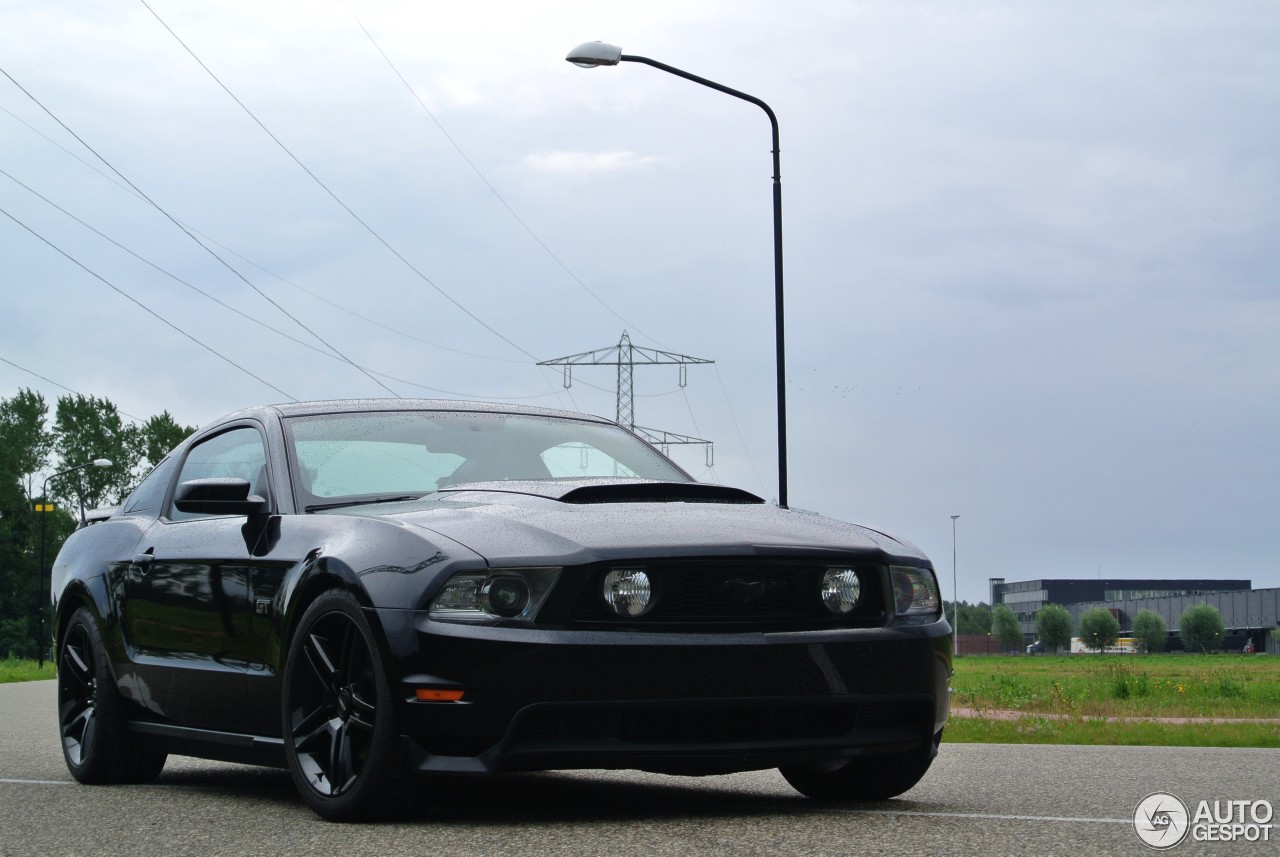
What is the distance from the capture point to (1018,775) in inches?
287

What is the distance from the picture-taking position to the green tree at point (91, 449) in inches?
3590

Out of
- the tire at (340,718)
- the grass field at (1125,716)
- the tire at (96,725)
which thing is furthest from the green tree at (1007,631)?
the tire at (340,718)

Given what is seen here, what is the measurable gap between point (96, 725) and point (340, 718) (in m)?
2.27

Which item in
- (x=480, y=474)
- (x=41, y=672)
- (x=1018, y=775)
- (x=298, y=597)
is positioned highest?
(x=480, y=474)

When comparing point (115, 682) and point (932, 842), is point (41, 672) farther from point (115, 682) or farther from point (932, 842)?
point (932, 842)

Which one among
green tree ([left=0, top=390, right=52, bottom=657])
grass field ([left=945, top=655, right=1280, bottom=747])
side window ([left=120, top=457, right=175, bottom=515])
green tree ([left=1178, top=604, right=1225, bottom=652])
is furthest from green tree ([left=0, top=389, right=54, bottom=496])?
green tree ([left=1178, top=604, right=1225, bottom=652])

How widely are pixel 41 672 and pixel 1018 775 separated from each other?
39592 mm

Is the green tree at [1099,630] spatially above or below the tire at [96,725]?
below

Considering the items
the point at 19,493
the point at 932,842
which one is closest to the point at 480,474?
the point at 932,842

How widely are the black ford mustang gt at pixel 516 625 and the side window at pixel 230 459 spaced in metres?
0.06

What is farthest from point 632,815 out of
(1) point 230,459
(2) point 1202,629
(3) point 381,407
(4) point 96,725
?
(2) point 1202,629

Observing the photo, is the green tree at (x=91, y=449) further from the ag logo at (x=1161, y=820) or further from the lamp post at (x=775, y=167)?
the ag logo at (x=1161, y=820)

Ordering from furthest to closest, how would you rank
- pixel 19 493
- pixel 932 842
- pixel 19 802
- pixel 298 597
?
pixel 19 493
pixel 19 802
pixel 298 597
pixel 932 842

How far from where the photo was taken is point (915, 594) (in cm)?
537
